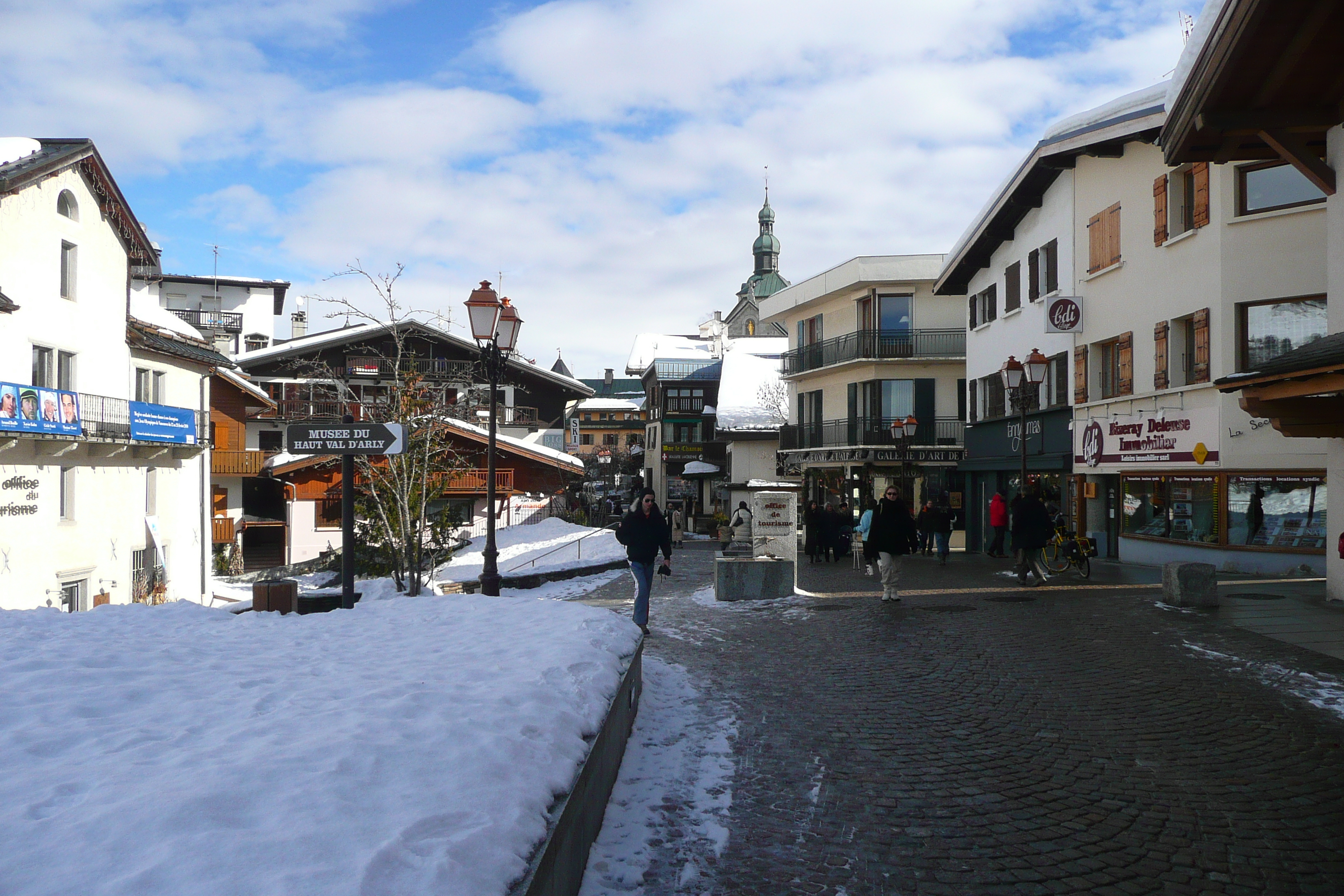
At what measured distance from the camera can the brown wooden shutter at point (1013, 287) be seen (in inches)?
1087

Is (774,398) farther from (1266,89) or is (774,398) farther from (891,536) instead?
(1266,89)

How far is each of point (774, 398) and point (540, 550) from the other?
24.6 m

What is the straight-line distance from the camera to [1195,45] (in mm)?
11617

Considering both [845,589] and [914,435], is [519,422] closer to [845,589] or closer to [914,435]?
[914,435]

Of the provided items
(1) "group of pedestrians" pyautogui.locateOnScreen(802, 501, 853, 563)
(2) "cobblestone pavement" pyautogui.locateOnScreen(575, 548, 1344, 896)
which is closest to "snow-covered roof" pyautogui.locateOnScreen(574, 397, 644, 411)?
(1) "group of pedestrians" pyautogui.locateOnScreen(802, 501, 853, 563)

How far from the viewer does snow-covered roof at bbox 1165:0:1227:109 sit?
36.5ft

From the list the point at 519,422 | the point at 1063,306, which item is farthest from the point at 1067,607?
the point at 519,422

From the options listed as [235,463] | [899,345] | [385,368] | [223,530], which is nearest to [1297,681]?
[385,368]

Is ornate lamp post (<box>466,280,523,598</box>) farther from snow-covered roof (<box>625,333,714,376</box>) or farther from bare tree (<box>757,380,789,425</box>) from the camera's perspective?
snow-covered roof (<box>625,333,714,376</box>)

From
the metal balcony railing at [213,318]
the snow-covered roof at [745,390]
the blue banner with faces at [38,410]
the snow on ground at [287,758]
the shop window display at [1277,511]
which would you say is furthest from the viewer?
the metal balcony railing at [213,318]

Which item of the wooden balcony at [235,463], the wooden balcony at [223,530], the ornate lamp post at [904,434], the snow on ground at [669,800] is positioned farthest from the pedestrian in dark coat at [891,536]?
Result: the wooden balcony at [235,463]

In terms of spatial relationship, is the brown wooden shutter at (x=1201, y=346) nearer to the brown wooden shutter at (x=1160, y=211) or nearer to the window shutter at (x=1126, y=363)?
the brown wooden shutter at (x=1160, y=211)

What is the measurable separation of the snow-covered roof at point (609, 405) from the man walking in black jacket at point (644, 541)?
9786 centimetres

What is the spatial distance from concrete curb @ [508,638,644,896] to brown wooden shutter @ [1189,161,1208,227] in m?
16.5
